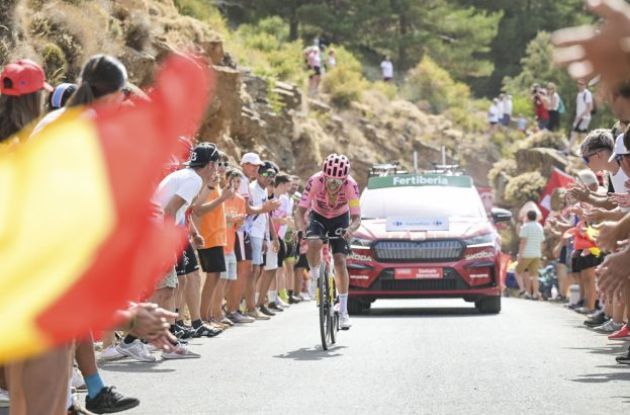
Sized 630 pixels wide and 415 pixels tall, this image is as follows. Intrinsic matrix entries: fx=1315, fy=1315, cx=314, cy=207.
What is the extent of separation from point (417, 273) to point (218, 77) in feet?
38.6

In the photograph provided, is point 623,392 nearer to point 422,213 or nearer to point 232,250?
point 232,250

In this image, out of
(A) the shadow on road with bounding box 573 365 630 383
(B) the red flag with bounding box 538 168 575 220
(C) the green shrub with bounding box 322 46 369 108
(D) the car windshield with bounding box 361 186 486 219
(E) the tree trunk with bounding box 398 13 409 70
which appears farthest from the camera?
(E) the tree trunk with bounding box 398 13 409 70

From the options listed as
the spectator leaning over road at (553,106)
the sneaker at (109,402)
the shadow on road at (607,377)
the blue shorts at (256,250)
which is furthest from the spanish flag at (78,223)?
the spectator leaning over road at (553,106)

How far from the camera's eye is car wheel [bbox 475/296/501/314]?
18.9 metres

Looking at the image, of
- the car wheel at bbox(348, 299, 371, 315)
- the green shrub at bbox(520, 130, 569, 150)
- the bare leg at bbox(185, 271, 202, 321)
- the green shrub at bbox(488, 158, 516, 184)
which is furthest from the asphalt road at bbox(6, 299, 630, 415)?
the green shrub at bbox(488, 158, 516, 184)

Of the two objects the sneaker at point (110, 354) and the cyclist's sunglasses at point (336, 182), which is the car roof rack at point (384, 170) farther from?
the sneaker at point (110, 354)

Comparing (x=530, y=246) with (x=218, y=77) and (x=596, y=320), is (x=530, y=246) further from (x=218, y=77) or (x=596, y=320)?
(x=596, y=320)

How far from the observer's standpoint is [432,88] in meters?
68.4

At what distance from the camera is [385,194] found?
66.5ft

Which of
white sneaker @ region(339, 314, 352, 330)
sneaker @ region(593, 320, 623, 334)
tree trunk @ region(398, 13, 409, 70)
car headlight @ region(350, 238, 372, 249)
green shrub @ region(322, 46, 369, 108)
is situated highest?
tree trunk @ region(398, 13, 409, 70)

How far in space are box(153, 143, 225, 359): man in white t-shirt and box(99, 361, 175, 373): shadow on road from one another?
1.12ft

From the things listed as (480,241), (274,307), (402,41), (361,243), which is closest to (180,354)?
(361,243)

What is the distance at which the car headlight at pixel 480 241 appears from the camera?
1880 cm

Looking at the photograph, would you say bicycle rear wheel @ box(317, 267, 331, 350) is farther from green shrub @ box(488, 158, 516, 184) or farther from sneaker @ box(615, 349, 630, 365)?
green shrub @ box(488, 158, 516, 184)
